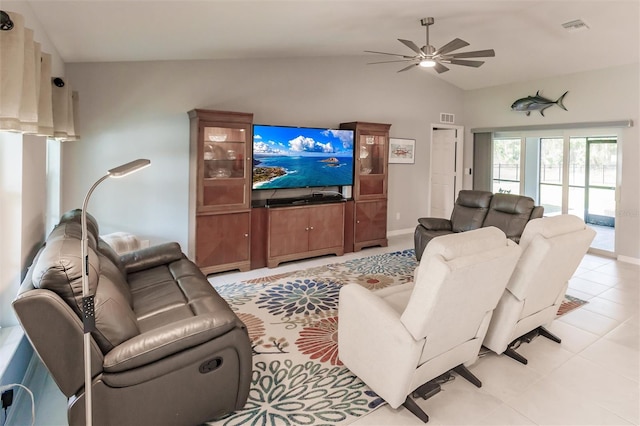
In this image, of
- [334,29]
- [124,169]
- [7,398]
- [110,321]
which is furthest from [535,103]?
[7,398]

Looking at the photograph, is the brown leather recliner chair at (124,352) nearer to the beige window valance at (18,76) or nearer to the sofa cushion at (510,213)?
the beige window valance at (18,76)

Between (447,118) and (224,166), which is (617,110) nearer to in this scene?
(447,118)

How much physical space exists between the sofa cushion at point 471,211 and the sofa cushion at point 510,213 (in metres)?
0.08

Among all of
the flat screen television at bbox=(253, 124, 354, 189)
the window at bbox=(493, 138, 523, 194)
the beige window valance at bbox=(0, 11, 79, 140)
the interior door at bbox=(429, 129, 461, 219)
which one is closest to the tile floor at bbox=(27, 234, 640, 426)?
the beige window valance at bbox=(0, 11, 79, 140)

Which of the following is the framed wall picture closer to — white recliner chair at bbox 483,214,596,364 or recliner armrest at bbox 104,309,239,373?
white recliner chair at bbox 483,214,596,364

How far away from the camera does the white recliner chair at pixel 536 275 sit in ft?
7.88

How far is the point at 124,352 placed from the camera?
172cm

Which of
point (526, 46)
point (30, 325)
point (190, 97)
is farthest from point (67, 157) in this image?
point (526, 46)

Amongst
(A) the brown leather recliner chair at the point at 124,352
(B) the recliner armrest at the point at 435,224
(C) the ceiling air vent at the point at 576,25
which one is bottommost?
(A) the brown leather recliner chair at the point at 124,352

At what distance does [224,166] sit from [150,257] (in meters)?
1.61

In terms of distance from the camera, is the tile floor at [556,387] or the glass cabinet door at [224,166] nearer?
the tile floor at [556,387]

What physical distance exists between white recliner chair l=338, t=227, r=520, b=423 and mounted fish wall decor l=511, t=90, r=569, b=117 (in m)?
5.15

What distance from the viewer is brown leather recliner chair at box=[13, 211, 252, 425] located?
1598 mm

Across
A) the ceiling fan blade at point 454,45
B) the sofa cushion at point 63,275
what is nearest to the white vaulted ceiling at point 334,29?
the ceiling fan blade at point 454,45
